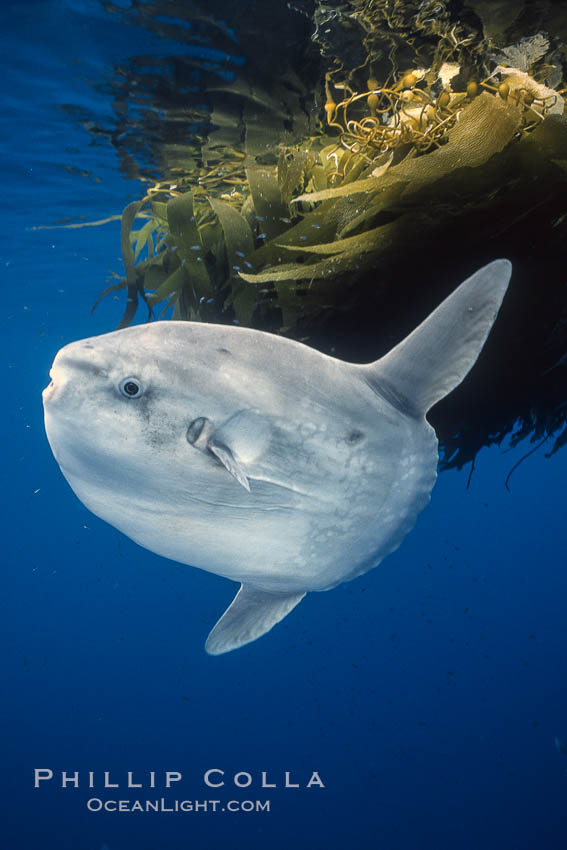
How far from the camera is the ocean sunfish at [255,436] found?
1462 mm

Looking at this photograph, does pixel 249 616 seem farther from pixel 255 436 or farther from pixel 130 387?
pixel 130 387

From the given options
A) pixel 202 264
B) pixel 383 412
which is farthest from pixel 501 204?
pixel 202 264

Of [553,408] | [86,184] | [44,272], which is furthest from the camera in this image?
[44,272]

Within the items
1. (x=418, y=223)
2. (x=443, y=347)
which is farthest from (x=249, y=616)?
(x=418, y=223)

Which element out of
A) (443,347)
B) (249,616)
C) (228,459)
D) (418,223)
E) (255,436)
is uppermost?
(418,223)

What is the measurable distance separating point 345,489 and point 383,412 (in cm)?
30

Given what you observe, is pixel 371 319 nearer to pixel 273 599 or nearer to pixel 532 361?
pixel 532 361

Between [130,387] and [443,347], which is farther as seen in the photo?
[443,347]

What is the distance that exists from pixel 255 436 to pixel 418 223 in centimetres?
141

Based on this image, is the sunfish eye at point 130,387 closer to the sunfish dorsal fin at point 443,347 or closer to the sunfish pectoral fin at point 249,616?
the sunfish dorsal fin at point 443,347

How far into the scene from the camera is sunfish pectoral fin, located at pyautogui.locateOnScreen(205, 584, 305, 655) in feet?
7.20

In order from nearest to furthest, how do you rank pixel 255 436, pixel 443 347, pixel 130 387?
1. pixel 130 387
2. pixel 255 436
3. pixel 443 347

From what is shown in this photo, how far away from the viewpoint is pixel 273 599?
2.20 meters

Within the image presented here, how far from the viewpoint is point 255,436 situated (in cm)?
157
